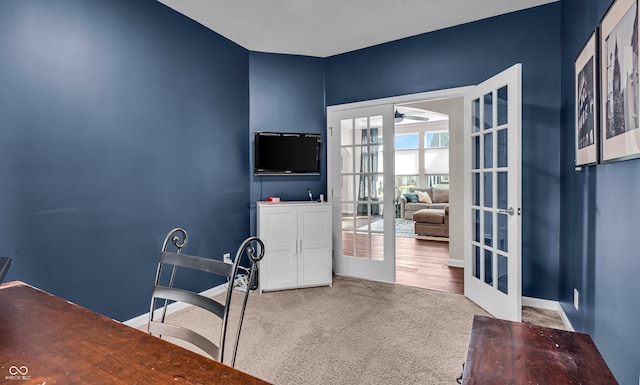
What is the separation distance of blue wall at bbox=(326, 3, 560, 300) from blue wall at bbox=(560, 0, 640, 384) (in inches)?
4.7

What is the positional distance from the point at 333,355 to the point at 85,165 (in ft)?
6.84

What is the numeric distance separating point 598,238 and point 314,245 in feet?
7.76

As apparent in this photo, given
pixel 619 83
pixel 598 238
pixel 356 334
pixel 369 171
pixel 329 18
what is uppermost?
pixel 329 18

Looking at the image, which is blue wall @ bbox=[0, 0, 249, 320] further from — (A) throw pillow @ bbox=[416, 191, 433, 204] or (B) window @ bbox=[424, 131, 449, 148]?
(B) window @ bbox=[424, 131, 449, 148]

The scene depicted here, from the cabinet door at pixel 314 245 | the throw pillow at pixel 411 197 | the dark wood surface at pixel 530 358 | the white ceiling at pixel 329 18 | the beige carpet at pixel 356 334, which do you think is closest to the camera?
the dark wood surface at pixel 530 358

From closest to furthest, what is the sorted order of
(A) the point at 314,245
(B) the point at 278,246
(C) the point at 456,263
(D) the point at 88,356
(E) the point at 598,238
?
1. (D) the point at 88,356
2. (E) the point at 598,238
3. (B) the point at 278,246
4. (A) the point at 314,245
5. (C) the point at 456,263

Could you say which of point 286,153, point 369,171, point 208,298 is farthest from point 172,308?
point 369,171

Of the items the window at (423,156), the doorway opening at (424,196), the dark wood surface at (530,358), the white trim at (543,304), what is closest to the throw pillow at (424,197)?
the doorway opening at (424,196)

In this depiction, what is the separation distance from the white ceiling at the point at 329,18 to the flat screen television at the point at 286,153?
39.7 inches

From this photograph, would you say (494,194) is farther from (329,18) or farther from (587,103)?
(329,18)

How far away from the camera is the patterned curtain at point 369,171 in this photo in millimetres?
3828

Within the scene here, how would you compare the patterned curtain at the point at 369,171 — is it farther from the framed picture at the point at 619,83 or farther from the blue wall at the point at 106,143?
the framed picture at the point at 619,83

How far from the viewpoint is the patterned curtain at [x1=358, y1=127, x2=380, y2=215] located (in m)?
3.83

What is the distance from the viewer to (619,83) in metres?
1.44
